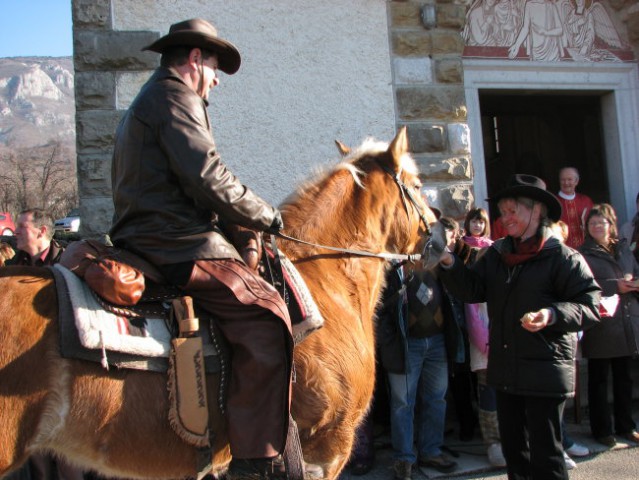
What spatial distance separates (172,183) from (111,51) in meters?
3.33

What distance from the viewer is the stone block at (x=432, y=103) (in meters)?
6.09

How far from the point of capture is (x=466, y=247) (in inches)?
184

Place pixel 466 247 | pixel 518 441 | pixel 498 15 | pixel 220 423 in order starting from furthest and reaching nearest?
pixel 498 15 < pixel 466 247 < pixel 518 441 < pixel 220 423

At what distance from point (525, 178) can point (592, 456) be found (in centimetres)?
289

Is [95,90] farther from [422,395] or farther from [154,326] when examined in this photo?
[422,395]

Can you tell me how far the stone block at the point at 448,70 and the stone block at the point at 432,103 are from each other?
3.8 inches

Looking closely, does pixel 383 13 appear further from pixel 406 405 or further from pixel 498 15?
pixel 406 405

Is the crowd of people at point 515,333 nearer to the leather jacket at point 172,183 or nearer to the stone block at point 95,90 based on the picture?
the leather jacket at point 172,183

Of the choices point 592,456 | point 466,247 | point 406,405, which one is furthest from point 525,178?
point 592,456

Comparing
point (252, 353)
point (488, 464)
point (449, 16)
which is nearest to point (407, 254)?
point (252, 353)

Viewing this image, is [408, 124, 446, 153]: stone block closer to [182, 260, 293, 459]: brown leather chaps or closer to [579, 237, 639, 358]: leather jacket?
[579, 237, 639, 358]: leather jacket

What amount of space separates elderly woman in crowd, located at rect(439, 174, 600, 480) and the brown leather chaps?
149 cm

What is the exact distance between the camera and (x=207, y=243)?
2627mm

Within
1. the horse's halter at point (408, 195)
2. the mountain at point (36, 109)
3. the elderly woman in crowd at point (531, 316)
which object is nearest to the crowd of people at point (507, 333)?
the elderly woman in crowd at point (531, 316)
